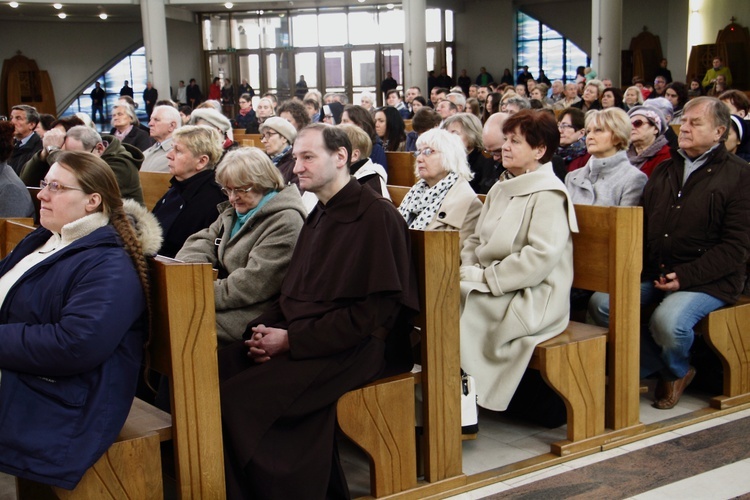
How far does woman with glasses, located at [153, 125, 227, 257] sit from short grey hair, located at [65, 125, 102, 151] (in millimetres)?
1204

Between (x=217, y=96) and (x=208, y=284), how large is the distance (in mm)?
20116

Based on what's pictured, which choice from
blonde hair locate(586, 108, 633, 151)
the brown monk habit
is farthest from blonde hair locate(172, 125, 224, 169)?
blonde hair locate(586, 108, 633, 151)

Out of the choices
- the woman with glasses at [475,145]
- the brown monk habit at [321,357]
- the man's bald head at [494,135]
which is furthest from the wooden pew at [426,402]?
the woman with glasses at [475,145]

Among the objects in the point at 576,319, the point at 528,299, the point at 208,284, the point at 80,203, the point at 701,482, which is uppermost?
the point at 80,203

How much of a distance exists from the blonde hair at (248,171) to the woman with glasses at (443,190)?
2.66 ft

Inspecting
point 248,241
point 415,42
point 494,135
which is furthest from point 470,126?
point 415,42

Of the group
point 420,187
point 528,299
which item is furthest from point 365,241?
point 420,187

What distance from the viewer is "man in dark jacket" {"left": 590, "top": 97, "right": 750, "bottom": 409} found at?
3512 millimetres

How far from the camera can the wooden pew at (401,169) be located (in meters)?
5.77

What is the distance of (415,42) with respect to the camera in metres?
18.1

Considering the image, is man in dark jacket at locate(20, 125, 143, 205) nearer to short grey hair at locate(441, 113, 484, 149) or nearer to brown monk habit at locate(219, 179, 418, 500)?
short grey hair at locate(441, 113, 484, 149)

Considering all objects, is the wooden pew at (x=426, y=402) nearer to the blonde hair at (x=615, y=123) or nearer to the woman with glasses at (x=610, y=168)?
the woman with glasses at (x=610, y=168)

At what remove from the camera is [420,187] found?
3996 mm

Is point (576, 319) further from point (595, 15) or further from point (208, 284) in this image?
point (595, 15)
